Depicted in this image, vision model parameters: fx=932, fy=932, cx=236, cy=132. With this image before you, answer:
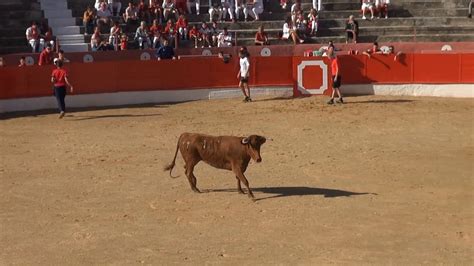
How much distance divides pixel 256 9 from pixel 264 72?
6.54 m

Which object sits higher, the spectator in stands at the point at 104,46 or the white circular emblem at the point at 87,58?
the spectator in stands at the point at 104,46

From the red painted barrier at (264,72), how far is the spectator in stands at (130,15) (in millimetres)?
5068

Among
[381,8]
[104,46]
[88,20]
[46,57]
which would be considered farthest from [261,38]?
[46,57]

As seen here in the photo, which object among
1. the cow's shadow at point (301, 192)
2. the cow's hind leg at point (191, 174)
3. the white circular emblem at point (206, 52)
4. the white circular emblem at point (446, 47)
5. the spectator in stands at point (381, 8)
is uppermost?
the spectator in stands at point (381, 8)

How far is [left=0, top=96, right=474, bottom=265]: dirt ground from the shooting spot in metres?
11.1

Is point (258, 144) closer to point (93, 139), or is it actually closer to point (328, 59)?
point (93, 139)

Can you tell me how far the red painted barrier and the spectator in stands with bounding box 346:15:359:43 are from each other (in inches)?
163

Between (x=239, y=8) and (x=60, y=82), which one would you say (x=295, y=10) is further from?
(x=60, y=82)

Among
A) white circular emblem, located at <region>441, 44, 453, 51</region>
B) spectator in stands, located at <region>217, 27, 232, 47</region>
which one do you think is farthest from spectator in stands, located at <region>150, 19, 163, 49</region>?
white circular emblem, located at <region>441, 44, 453, 51</region>

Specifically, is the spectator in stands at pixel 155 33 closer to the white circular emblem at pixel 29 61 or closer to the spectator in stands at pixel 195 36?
the spectator in stands at pixel 195 36

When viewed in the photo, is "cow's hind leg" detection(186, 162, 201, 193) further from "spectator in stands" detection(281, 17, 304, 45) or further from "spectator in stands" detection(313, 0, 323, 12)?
"spectator in stands" detection(313, 0, 323, 12)

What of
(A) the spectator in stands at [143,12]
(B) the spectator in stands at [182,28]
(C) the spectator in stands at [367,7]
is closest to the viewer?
(B) the spectator in stands at [182,28]

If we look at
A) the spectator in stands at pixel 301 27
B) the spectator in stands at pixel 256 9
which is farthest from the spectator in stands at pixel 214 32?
the spectator in stands at pixel 301 27

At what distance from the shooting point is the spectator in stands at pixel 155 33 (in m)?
29.3
